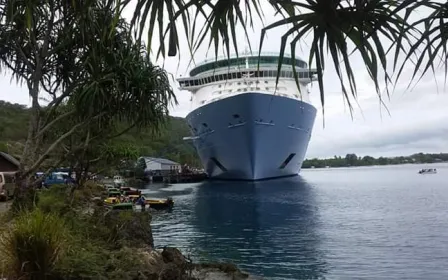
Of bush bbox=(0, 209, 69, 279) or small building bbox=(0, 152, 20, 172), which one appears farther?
small building bbox=(0, 152, 20, 172)

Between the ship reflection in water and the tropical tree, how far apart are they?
4.53 m

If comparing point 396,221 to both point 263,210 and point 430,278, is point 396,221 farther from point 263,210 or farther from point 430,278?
point 430,278

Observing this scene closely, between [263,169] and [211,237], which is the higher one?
[263,169]

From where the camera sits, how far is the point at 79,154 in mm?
13164

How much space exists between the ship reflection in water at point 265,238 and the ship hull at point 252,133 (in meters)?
13.7

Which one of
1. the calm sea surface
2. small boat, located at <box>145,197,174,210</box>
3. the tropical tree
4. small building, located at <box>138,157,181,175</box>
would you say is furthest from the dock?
the tropical tree

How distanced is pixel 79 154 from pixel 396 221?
12964mm

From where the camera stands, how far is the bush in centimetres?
444

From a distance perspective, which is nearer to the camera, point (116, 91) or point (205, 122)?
point (116, 91)

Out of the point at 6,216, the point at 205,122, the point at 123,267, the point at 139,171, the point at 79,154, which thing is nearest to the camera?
the point at 123,267

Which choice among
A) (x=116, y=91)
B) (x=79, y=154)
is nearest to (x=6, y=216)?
(x=116, y=91)

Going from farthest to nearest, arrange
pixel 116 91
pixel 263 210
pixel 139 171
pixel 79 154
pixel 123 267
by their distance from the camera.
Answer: pixel 139 171, pixel 263 210, pixel 79 154, pixel 116 91, pixel 123 267

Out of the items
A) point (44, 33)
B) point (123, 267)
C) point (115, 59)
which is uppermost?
point (44, 33)

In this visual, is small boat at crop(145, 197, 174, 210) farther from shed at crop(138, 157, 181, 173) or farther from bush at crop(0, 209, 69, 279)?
shed at crop(138, 157, 181, 173)
